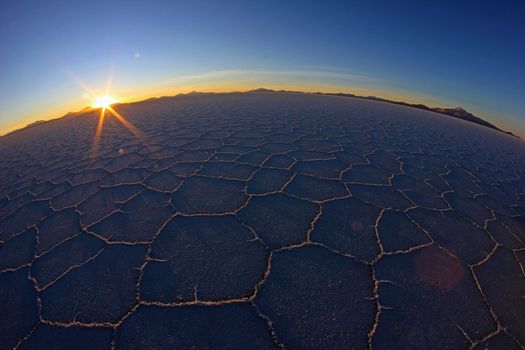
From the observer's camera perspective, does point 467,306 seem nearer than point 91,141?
Yes

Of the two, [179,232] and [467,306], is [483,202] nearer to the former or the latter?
[467,306]

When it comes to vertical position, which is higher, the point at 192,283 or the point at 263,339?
the point at 192,283

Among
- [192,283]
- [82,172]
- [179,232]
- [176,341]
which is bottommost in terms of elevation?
[176,341]

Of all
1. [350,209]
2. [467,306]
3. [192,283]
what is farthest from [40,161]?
[467,306]

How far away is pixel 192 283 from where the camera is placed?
1.32m

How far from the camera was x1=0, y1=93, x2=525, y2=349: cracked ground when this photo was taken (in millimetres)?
1118

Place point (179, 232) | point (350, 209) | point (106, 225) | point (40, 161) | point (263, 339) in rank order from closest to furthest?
point (263, 339) < point (179, 232) < point (106, 225) < point (350, 209) < point (40, 161)

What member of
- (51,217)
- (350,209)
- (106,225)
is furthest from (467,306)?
(51,217)

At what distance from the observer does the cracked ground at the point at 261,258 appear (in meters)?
1.12

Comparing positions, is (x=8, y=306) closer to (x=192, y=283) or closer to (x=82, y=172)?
(x=192, y=283)

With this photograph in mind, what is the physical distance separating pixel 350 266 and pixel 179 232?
1.12 m

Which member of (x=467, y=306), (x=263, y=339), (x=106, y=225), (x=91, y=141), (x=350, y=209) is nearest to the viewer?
(x=263, y=339)

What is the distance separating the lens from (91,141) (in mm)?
5016

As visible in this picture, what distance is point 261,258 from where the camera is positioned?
1479 millimetres
